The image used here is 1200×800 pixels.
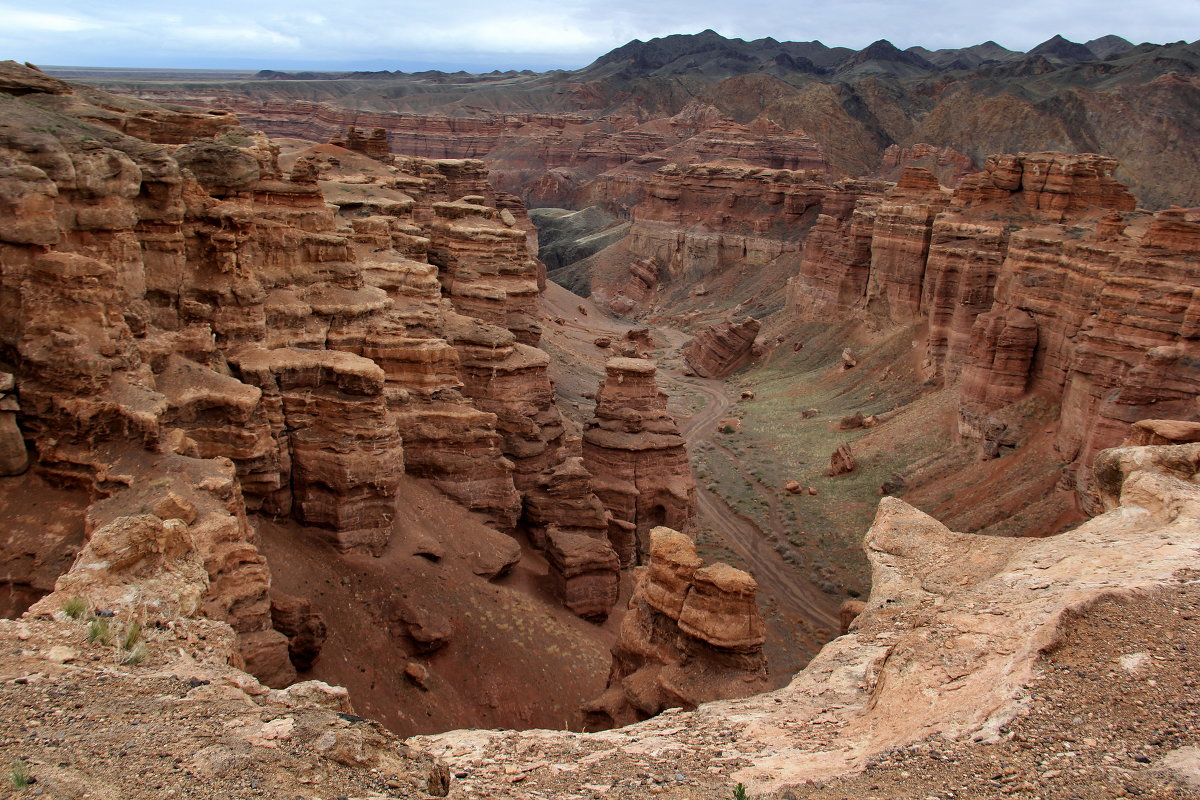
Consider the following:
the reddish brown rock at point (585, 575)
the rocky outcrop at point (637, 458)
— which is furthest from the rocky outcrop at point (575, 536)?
the rocky outcrop at point (637, 458)

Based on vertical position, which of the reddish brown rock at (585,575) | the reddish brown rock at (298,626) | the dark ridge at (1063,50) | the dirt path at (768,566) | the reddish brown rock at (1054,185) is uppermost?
the dark ridge at (1063,50)

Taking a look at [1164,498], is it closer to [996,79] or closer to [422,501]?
[422,501]

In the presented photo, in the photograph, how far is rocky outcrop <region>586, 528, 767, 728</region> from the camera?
45.6ft

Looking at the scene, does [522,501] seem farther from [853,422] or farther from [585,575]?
[853,422]

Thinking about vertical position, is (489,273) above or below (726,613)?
above

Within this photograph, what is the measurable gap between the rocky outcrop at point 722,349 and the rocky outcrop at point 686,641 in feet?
136

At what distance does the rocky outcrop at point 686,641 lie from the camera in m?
13.9

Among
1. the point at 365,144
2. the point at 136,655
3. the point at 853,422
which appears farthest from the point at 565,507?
the point at 365,144

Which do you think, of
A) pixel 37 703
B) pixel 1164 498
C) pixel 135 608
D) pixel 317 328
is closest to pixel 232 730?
pixel 37 703

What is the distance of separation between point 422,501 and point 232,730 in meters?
13.6

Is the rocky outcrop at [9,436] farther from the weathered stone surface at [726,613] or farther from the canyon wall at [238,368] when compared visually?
the weathered stone surface at [726,613]

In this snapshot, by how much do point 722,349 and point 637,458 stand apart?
31.5 m

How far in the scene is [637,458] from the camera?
26609 millimetres

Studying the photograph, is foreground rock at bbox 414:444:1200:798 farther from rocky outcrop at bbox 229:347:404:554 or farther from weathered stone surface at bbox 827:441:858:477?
weathered stone surface at bbox 827:441:858:477
